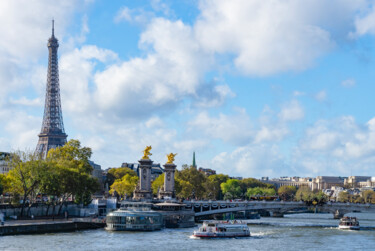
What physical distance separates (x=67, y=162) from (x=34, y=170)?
53.5 ft

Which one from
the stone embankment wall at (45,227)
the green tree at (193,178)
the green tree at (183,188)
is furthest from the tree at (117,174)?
the stone embankment wall at (45,227)

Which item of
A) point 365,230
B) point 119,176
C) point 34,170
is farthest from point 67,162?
point 119,176

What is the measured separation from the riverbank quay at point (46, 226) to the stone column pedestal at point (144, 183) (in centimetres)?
2083

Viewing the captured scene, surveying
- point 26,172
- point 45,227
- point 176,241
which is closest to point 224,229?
point 176,241

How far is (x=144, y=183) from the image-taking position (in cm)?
11800

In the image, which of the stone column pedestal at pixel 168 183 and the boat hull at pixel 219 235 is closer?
the boat hull at pixel 219 235

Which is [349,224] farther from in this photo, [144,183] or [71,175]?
[71,175]

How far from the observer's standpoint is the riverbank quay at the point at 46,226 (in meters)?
78.9

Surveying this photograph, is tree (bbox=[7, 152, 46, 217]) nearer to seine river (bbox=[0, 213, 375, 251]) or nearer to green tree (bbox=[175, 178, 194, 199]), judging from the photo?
seine river (bbox=[0, 213, 375, 251])

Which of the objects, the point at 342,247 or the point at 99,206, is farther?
the point at 99,206

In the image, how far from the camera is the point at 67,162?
Result: 11250cm

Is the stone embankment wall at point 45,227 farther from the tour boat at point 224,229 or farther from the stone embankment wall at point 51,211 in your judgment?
the tour boat at point 224,229

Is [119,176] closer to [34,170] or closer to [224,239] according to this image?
[34,170]

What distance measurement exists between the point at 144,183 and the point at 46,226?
116 ft
